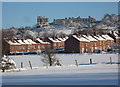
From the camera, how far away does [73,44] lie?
52.9 m

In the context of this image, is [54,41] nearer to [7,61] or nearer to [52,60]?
[52,60]

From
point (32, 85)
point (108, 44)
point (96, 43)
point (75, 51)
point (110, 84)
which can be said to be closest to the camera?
point (110, 84)

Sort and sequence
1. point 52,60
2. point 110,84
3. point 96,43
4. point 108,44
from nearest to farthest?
point 110,84 → point 52,60 → point 96,43 → point 108,44

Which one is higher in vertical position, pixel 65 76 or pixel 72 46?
pixel 72 46

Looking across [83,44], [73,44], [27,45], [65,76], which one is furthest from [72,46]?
[65,76]

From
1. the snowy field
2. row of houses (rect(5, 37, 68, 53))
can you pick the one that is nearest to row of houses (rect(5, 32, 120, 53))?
row of houses (rect(5, 37, 68, 53))

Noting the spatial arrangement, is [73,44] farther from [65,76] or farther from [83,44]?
[65,76]

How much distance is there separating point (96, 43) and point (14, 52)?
19.3 m

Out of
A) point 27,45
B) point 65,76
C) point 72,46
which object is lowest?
point 65,76

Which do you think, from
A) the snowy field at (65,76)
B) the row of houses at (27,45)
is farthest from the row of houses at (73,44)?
the snowy field at (65,76)

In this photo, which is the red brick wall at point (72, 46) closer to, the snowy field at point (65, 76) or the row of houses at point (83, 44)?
the row of houses at point (83, 44)

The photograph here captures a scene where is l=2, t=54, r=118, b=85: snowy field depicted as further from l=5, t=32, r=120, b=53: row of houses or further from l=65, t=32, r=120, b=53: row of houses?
l=65, t=32, r=120, b=53: row of houses

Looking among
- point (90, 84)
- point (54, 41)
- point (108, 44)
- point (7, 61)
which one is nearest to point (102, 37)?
point (108, 44)

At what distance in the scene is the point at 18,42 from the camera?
58562 mm
